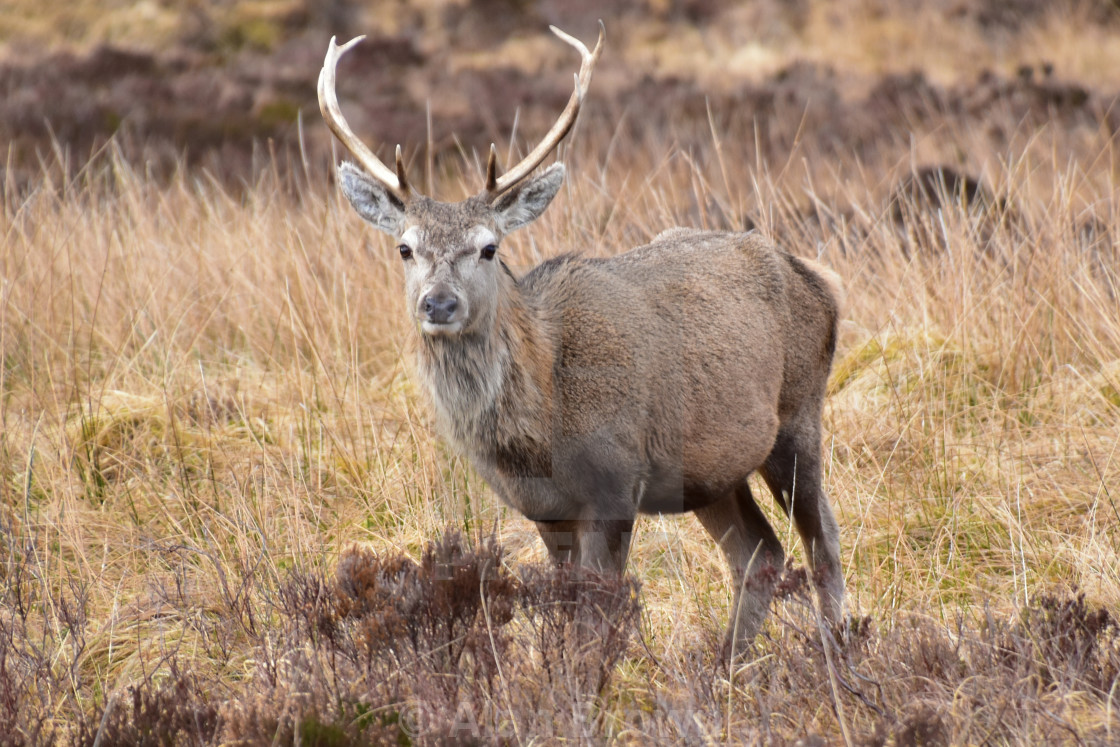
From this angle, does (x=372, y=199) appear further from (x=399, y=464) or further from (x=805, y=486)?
(x=805, y=486)

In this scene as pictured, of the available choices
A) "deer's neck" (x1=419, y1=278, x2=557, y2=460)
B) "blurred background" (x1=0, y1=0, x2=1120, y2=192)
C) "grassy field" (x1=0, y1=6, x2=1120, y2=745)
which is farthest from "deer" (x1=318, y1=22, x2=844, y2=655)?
"blurred background" (x1=0, y1=0, x2=1120, y2=192)

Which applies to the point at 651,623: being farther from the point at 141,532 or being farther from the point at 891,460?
the point at 141,532

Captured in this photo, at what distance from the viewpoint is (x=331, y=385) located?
635 centimetres

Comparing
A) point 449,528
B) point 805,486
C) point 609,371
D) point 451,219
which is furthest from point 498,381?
point 805,486

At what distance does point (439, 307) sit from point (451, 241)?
364 mm

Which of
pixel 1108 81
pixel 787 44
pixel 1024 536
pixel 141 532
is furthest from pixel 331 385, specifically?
pixel 787 44

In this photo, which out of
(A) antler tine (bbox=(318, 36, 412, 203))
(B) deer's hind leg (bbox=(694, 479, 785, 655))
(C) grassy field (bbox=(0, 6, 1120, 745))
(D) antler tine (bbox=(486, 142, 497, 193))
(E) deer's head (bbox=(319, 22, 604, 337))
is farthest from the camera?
(B) deer's hind leg (bbox=(694, 479, 785, 655))

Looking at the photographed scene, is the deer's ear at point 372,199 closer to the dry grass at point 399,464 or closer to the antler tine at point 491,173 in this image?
the antler tine at point 491,173

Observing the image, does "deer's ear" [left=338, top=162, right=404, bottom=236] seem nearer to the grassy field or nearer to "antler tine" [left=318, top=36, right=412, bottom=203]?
"antler tine" [left=318, top=36, right=412, bottom=203]

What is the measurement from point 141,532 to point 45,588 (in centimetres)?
90

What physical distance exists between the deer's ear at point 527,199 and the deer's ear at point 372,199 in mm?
403

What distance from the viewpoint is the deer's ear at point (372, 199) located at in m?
4.81

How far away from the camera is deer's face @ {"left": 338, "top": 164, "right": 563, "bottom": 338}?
434 centimetres

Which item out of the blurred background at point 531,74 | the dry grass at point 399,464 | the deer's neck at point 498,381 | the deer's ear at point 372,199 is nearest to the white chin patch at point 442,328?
the deer's neck at point 498,381
